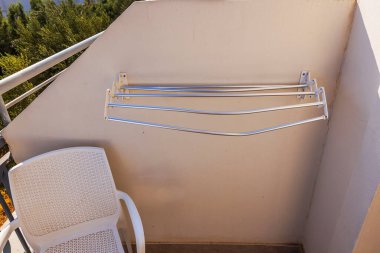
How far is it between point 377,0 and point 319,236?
111cm

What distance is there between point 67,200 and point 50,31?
3.70 metres

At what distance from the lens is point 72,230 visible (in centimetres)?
139

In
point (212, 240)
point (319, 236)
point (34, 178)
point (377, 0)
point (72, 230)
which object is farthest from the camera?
point (212, 240)

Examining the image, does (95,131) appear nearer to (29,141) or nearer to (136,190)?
(29,141)

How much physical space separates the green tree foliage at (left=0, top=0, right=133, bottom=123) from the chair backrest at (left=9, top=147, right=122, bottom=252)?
215 centimetres

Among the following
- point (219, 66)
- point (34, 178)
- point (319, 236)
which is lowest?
point (319, 236)

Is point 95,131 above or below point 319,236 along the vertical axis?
above

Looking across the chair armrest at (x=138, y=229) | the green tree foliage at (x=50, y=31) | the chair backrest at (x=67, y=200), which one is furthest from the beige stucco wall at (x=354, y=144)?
the green tree foliage at (x=50, y=31)

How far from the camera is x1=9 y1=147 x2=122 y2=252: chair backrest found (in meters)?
1.27

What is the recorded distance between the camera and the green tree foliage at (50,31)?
3.95 meters

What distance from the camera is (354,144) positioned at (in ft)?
3.68

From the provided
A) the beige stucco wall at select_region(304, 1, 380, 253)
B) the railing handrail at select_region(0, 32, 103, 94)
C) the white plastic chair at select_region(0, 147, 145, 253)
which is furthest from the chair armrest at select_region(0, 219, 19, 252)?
the beige stucco wall at select_region(304, 1, 380, 253)

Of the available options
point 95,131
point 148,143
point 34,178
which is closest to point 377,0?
point 148,143

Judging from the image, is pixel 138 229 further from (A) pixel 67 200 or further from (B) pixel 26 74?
(B) pixel 26 74
